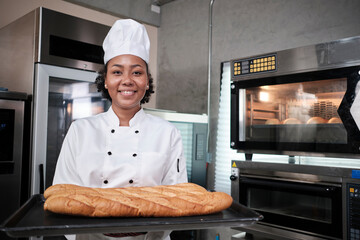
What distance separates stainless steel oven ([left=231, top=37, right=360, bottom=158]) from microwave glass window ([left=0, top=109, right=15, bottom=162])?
57.2 inches

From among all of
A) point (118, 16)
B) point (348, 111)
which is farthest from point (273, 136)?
point (118, 16)

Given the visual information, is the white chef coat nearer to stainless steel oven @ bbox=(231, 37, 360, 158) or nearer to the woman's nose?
the woman's nose

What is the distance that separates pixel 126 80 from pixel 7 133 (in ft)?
4.26

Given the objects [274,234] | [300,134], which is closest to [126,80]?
[300,134]

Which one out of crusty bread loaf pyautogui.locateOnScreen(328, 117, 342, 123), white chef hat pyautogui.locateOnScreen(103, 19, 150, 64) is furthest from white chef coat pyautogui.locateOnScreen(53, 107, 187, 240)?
crusty bread loaf pyautogui.locateOnScreen(328, 117, 342, 123)

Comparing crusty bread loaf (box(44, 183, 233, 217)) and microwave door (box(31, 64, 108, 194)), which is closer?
crusty bread loaf (box(44, 183, 233, 217))

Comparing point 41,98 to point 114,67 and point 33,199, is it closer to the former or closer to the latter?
point 114,67

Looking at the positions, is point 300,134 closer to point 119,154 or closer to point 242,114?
point 242,114

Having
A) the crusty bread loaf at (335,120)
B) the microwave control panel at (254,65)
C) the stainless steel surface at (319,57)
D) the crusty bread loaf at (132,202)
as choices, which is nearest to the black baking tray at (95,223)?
the crusty bread loaf at (132,202)

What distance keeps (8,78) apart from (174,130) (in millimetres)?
1591

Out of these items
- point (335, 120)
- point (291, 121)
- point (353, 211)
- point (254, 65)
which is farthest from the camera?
point (254, 65)

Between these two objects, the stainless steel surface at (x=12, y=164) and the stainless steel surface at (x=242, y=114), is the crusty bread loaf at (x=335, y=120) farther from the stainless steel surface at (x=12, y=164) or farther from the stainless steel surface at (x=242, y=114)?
the stainless steel surface at (x=12, y=164)

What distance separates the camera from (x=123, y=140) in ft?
4.38

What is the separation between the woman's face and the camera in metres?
1.25
